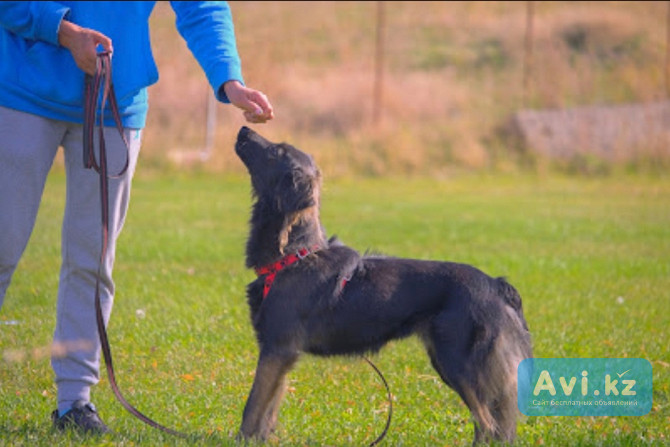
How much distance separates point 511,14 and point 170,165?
41.0 ft

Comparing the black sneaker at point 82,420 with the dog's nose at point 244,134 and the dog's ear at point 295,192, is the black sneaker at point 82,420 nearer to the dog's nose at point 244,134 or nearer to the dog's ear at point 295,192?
the dog's ear at point 295,192

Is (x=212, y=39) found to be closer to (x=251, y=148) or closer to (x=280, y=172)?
(x=251, y=148)

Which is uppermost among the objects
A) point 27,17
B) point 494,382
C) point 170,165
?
point 27,17

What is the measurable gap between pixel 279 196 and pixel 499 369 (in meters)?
1.23

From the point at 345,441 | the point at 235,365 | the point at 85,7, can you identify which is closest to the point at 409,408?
the point at 345,441

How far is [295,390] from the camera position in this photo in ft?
16.7

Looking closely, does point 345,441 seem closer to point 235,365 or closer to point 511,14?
point 235,365

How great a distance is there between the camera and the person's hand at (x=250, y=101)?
157 inches

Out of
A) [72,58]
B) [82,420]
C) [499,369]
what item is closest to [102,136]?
[72,58]

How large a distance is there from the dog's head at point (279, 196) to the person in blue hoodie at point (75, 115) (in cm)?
26

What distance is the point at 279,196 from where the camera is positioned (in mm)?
4148

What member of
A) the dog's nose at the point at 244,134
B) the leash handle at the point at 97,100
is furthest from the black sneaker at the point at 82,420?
the dog's nose at the point at 244,134

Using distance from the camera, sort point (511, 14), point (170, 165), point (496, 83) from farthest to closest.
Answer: point (511, 14) < point (496, 83) < point (170, 165)

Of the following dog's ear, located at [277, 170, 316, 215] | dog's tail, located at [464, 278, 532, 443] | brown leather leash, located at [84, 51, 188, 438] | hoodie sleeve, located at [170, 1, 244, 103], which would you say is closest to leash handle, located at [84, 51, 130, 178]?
brown leather leash, located at [84, 51, 188, 438]
